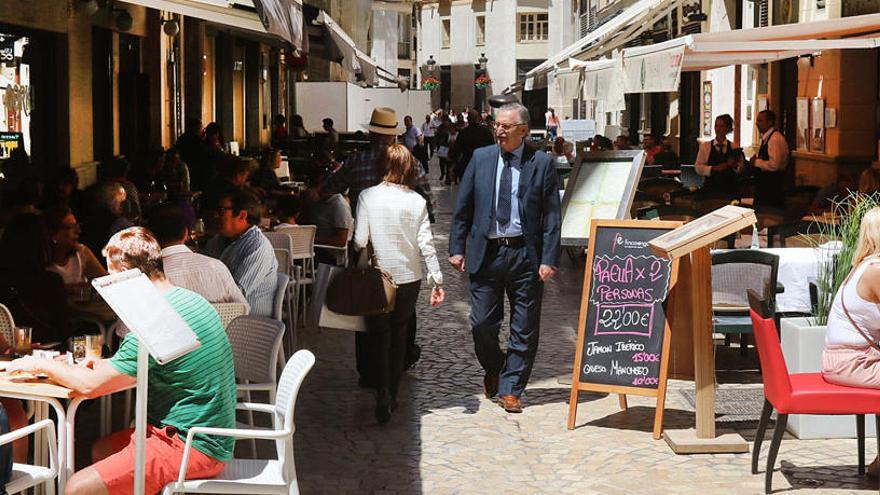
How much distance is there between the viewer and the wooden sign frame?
306 inches

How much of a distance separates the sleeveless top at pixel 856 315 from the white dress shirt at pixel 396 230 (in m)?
2.51

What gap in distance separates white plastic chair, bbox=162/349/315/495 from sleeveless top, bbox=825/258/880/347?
2583 millimetres

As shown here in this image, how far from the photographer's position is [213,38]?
2669 centimetres

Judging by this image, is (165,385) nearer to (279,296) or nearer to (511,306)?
(279,296)

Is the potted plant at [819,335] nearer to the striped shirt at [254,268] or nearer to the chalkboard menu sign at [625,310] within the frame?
the chalkboard menu sign at [625,310]

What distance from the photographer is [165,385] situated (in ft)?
17.0

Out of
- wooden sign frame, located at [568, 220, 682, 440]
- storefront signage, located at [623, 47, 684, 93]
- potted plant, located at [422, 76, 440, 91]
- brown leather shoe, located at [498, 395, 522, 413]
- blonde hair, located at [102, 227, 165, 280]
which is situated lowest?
brown leather shoe, located at [498, 395, 522, 413]

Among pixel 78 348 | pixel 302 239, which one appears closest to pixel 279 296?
pixel 78 348

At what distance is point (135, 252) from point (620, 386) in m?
3.60

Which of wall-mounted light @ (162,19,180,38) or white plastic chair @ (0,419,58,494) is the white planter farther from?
wall-mounted light @ (162,19,180,38)

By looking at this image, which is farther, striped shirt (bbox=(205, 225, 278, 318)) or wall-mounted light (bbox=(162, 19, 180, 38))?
wall-mounted light (bbox=(162, 19, 180, 38))

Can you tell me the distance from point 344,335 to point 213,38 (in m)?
16.6

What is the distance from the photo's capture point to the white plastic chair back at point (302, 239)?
1108cm

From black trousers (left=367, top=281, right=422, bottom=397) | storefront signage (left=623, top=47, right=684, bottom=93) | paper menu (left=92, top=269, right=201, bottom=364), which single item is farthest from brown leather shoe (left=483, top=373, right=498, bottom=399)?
paper menu (left=92, top=269, right=201, bottom=364)
